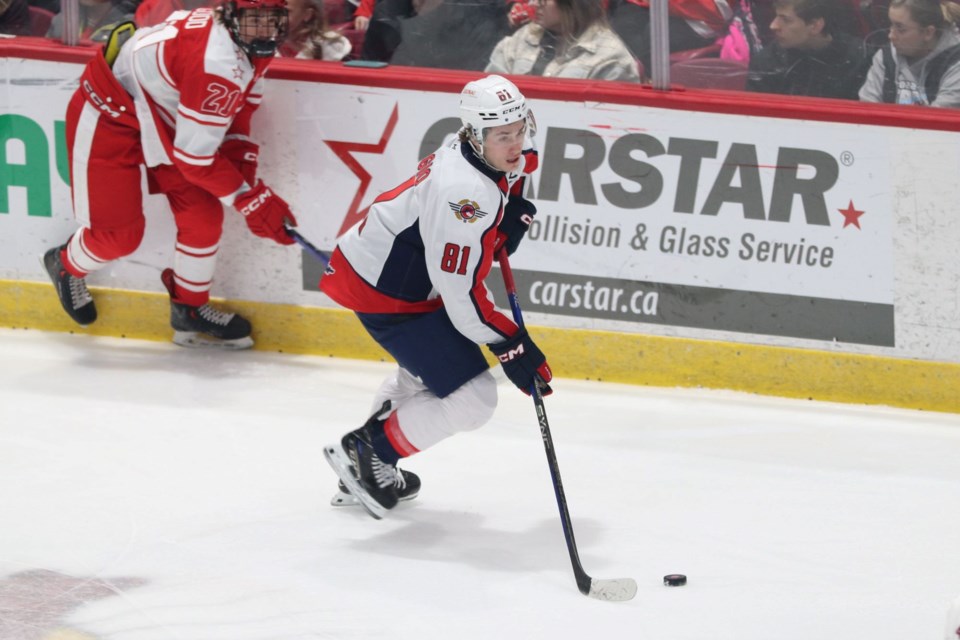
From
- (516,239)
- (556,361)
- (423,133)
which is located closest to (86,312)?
(423,133)

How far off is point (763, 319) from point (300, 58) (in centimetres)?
184

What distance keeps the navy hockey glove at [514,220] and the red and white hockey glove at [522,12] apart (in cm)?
125

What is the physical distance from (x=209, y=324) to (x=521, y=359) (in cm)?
186

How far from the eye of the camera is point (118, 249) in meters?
4.46

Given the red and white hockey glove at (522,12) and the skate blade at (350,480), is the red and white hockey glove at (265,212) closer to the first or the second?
the red and white hockey glove at (522,12)

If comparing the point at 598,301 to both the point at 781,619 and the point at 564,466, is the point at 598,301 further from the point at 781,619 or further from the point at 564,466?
the point at 781,619

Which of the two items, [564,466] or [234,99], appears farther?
[234,99]

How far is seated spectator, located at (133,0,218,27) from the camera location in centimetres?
447

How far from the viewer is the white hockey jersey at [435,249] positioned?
2.91 m

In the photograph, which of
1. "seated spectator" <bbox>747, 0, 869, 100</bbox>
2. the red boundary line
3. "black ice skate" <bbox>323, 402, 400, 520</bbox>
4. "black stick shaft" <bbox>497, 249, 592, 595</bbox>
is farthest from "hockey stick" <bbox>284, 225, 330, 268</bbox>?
"seated spectator" <bbox>747, 0, 869, 100</bbox>

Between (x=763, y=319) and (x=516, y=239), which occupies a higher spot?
(x=516, y=239)

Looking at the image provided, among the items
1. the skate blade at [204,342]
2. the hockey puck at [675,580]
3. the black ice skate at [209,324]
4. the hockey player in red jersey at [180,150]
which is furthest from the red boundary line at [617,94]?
the hockey puck at [675,580]

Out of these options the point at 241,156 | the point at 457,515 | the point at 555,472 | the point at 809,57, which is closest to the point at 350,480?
the point at 457,515

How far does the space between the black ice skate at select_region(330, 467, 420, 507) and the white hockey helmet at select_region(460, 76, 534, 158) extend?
0.95m
